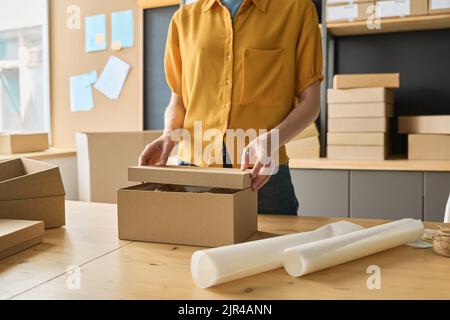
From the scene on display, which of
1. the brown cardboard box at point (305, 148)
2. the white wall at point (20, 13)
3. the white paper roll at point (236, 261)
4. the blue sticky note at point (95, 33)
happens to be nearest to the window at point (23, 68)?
the white wall at point (20, 13)

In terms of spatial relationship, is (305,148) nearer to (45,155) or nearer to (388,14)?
(388,14)

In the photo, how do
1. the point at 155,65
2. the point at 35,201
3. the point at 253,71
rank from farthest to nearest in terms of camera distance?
the point at 155,65 < the point at 253,71 < the point at 35,201

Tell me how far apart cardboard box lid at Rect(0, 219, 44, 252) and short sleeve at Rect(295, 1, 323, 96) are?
82 centimetres

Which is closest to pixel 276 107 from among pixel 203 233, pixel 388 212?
pixel 203 233

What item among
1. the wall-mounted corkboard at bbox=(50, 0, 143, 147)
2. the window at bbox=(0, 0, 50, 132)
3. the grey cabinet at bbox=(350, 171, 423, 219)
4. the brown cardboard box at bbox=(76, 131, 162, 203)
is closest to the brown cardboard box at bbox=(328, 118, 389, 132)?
the grey cabinet at bbox=(350, 171, 423, 219)

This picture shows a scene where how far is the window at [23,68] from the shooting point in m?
3.47

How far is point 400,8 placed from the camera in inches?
96.5

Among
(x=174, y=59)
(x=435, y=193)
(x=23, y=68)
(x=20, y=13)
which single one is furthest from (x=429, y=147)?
(x=20, y=13)

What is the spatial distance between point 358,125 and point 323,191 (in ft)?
1.32

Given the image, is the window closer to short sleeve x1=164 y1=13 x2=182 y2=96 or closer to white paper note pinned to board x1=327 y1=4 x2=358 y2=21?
white paper note pinned to board x1=327 y1=4 x2=358 y2=21

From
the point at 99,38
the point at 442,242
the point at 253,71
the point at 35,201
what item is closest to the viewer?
the point at 442,242

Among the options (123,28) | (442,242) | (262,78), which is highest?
(123,28)

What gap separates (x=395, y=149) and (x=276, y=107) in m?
1.65

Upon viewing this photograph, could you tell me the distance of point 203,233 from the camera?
97 centimetres
